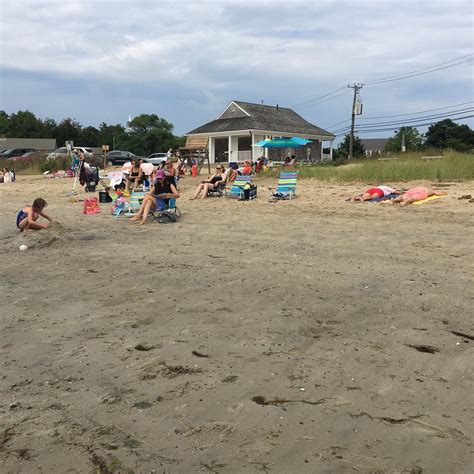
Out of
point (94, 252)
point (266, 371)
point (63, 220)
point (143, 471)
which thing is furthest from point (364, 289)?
point (63, 220)

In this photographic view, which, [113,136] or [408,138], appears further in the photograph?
[408,138]

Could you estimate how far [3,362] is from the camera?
3520mm

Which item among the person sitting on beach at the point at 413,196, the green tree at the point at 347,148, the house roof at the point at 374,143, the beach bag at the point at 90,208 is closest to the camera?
the person sitting on beach at the point at 413,196

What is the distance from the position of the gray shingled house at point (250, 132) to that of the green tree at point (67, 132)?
120ft

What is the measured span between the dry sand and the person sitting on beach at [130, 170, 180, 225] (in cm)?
294

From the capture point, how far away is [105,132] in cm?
7606

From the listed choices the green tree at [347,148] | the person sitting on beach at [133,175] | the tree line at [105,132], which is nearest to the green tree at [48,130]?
the tree line at [105,132]

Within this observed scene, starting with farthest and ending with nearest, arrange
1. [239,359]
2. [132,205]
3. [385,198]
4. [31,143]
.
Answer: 1. [31,143]
2. [385,198]
3. [132,205]
4. [239,359]

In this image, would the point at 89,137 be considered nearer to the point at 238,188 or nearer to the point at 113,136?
the point at 113,136

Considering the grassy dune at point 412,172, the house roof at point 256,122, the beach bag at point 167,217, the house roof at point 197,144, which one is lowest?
the beach bag at point 167,217

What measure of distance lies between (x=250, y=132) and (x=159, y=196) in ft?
A: 85.7

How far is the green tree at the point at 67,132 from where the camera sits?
71.2 metres

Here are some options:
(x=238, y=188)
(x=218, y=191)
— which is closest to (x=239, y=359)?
(x=238, y=188)

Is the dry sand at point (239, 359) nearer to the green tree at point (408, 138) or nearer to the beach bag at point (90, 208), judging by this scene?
the beach bag at point (90, 208)
